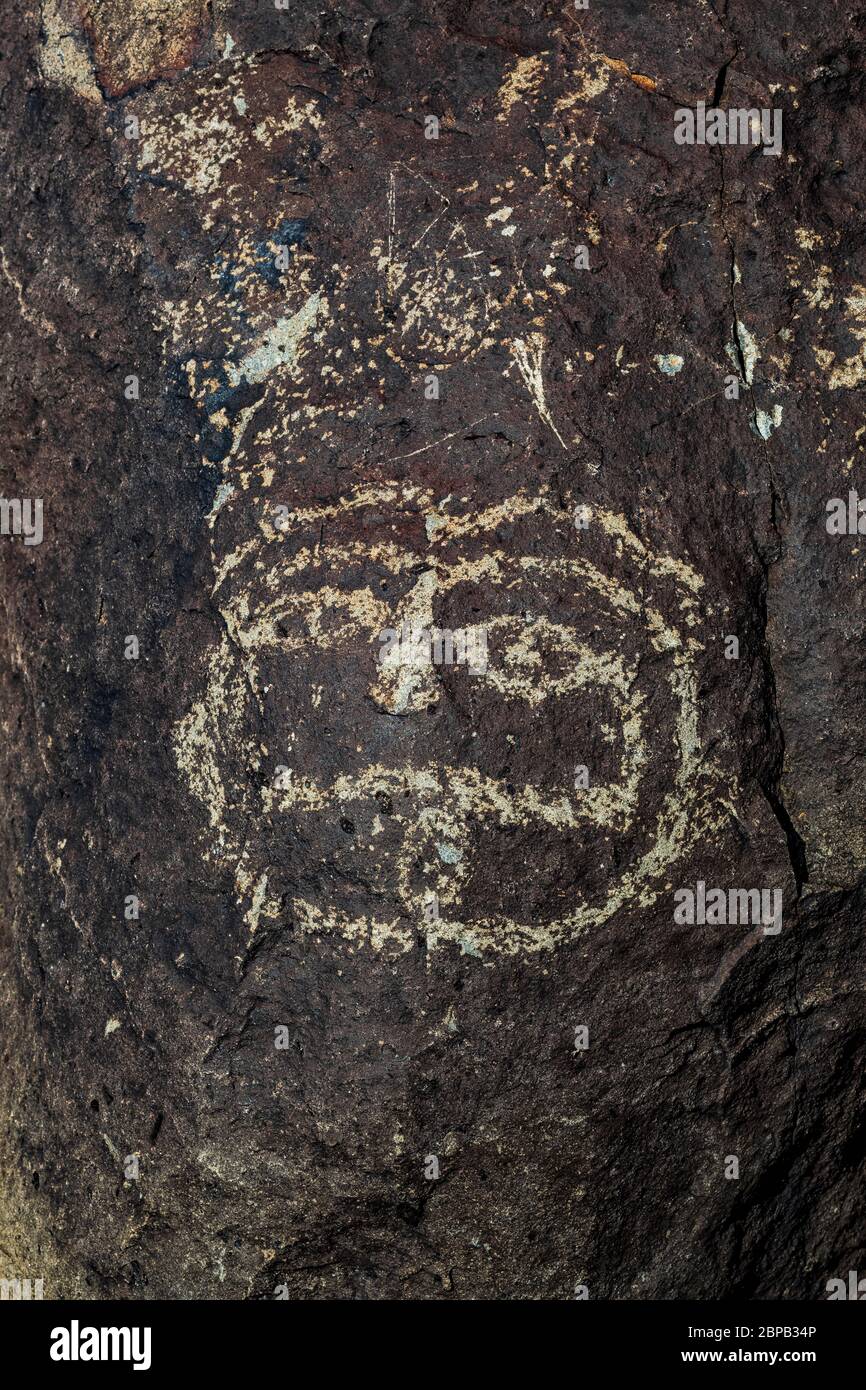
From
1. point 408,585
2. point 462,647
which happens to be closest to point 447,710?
point 462,647

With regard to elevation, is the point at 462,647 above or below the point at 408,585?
below

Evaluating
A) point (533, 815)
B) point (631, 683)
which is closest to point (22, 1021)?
point (533, 815)

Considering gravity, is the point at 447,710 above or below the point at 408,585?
below

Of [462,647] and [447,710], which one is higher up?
[462,647]

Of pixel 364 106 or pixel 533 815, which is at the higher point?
pixel 364 106

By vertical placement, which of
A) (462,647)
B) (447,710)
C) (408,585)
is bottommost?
(447,710)

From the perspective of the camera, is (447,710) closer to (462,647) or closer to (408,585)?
(462,647)

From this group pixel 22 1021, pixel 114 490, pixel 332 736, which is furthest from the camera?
pixel 22 1021

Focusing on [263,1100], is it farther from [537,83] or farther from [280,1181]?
[537,83]
